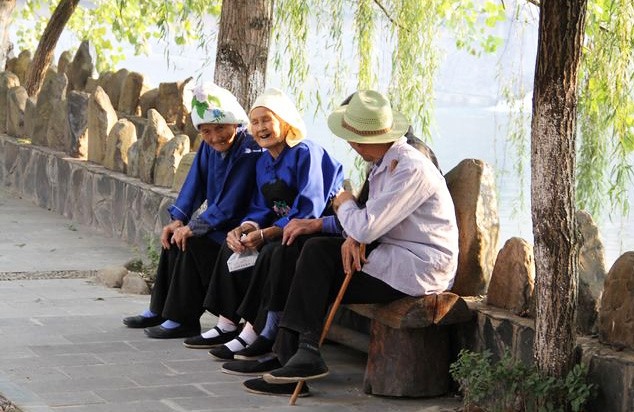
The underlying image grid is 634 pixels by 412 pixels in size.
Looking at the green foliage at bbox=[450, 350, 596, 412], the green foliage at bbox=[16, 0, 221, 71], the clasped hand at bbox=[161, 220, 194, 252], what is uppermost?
the green foliage at bbox=[16, 0, 221, 71]

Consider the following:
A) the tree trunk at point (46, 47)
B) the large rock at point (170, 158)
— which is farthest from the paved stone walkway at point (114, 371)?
the tree trunk at point (46, 47)

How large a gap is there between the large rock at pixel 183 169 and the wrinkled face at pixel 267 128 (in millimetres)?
2108

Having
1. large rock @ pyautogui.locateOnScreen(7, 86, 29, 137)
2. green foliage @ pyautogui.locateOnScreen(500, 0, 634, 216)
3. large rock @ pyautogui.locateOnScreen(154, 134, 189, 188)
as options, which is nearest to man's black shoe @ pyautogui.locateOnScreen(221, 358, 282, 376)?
green foliage @ pyautogui.locateOnScreen(500, 0, 634, 216)

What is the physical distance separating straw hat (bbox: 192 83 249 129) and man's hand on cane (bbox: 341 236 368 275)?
1.28 metres

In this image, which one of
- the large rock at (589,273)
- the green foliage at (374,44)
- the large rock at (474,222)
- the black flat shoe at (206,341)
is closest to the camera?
the large rock at (589,273)

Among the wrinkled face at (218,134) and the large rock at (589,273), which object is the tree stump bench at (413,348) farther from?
the wrinkled face at (218,134)

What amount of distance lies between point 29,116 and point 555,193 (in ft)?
25.3

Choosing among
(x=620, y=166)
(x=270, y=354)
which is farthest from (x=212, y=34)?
(x=270, y=354)

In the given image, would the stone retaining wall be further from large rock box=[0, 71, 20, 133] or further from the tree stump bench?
the tree stump bench

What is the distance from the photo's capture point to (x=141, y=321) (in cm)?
616

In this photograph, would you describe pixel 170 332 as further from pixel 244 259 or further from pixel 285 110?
pixel 285 110

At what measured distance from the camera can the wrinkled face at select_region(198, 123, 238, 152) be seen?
599 centimetres

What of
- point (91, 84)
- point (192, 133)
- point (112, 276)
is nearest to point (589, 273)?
point (112, 276)

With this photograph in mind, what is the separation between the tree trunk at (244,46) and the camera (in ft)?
23.1
